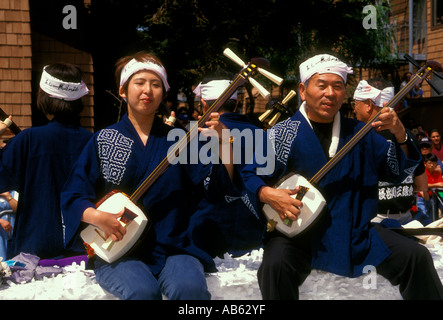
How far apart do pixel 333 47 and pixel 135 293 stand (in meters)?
11.1

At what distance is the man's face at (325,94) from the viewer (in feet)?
8.92

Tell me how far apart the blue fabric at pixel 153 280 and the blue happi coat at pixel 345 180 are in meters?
0.56

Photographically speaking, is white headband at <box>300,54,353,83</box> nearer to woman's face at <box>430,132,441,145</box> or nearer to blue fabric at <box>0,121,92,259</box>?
blue fabric at <box>0,121,92,259</box>

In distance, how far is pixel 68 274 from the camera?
2.73m

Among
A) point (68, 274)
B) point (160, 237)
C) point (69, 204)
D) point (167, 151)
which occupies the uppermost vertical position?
point (167, 151)

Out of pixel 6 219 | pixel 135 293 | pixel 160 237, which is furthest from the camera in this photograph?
pixel 6 219

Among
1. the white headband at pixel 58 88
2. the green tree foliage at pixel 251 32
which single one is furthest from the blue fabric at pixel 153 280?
the green tree foliage at pixel 251 32

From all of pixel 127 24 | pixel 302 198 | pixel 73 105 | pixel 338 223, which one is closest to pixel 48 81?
pixel 73 105

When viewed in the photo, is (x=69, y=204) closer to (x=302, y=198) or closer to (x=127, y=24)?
(x=302, y=198)

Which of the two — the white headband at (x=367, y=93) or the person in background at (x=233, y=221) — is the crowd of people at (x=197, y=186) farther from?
the white headband at (x=367, y=93)

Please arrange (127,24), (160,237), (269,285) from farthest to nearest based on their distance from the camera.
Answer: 1. (127,24)
2. (160,237)
3. (269,285)

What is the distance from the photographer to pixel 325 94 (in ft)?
8.91

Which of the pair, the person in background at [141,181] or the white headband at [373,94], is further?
the white headband at [373,94]
